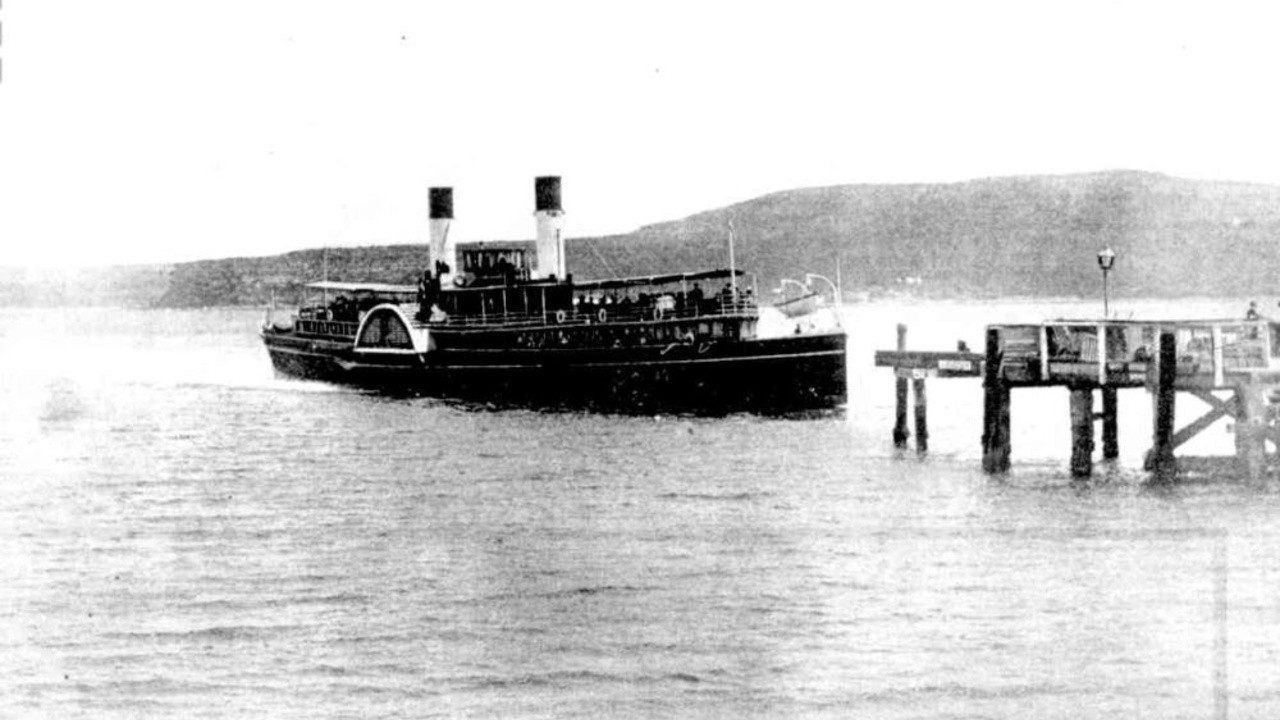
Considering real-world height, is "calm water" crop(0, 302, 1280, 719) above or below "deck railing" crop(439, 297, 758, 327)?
below

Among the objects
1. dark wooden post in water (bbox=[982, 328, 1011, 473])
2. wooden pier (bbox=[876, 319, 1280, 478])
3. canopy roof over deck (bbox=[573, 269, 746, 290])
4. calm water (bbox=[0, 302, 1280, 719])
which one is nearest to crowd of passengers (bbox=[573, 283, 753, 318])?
canopy roof over deck (bbox=[573, 269, 746, 290])

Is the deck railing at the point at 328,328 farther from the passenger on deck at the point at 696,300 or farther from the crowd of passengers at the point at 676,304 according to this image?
the passenger on deck at the point at 696,300

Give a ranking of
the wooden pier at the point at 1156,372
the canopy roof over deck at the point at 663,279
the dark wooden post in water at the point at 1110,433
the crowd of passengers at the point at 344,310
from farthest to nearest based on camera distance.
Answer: the crowd of passengers at the point at 344,310 → the canopy roof over deck at the point at 663,279 → the dark wooden post in water at the point at 1110,433 → the wooden pier at the point at 1156,372

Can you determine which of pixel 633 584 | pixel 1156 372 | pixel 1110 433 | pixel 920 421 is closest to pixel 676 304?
pixel 920 421

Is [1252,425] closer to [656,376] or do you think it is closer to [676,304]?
[656,376]

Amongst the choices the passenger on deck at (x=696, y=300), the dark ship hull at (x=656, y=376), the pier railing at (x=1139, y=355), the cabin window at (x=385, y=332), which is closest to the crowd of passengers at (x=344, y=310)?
the cabin window at (x=385, y=332)

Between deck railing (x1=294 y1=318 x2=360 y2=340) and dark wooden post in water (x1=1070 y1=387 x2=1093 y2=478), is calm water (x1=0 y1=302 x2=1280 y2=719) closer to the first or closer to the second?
dark wooden post in water (x1=1070 y1=387 x2=1093 y2=478)

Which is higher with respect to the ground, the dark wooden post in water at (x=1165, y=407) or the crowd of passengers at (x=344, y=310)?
the crowd of passengers at (x=344, y=310)
